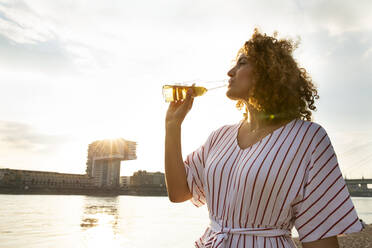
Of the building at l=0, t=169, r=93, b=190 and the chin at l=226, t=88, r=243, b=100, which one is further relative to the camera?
the building at l=0, t=169, r=93, b=190

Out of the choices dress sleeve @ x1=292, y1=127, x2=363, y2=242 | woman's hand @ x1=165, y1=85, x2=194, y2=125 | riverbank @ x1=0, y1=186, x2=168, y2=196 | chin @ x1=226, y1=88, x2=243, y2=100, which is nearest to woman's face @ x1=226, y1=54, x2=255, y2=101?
chin @ x1=226, y1=88, x2=243, y2=100

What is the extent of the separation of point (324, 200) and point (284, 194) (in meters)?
0.15

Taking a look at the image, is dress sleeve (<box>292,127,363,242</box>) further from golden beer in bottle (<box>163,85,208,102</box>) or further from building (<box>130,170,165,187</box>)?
building (<box>130,170,165,187</box>)

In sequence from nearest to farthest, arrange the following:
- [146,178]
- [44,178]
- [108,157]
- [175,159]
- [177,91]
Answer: [175,159] → [177,91] → [44,178] → [146,178] → [108,157]

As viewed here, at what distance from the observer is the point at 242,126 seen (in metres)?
1.49

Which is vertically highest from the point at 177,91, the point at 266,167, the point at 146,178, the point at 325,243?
the point at 146,178

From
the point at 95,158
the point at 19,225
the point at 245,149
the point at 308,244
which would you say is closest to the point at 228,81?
the point at 245,149

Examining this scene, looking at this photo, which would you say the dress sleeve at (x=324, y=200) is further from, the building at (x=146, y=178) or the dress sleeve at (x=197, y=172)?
the building at (x=146, y=178)

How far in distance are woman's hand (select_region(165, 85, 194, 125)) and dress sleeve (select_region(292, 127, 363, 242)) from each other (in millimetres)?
637

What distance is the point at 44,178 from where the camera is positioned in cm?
9275

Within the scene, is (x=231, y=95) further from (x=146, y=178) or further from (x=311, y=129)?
(x=146, y=178)

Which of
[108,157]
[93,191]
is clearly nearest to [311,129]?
[93,191]

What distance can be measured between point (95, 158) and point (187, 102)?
4949 inches

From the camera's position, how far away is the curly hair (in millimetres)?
1337
